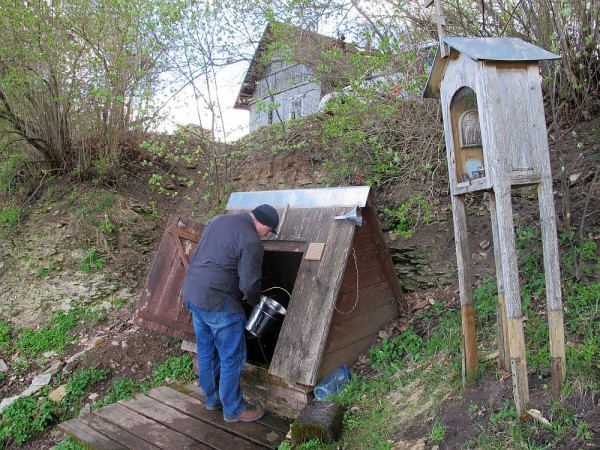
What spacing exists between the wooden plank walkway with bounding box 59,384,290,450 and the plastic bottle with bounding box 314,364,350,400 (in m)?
0.47

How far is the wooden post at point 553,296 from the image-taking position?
2955mm

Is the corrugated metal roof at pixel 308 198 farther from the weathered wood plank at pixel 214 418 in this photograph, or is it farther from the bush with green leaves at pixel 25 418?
the bush with green leaves at pixel 25 418

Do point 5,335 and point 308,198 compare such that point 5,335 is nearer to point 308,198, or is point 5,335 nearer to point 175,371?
point 175,371

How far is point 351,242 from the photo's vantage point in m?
4.40

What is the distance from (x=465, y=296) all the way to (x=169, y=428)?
3003 millimetres

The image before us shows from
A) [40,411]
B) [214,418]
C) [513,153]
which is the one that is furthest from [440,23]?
[40,411]

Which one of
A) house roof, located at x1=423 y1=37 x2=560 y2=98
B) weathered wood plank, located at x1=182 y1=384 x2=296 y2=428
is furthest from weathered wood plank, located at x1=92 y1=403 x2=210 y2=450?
house roof, located at x1=423 y1=37 x2=560 y2=98

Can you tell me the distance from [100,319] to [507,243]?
6.15 m

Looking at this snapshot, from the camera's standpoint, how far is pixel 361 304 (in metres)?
4.82

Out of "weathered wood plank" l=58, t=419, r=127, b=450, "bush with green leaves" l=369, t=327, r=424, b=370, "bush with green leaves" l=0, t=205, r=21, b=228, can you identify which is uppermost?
"bush with green leaves" l=0, t=205, r=21, b=228

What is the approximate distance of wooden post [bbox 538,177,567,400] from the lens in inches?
116

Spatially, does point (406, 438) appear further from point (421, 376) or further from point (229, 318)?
point (229, 318)

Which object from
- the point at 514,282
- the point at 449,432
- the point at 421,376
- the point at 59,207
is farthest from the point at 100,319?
the point at 514,282

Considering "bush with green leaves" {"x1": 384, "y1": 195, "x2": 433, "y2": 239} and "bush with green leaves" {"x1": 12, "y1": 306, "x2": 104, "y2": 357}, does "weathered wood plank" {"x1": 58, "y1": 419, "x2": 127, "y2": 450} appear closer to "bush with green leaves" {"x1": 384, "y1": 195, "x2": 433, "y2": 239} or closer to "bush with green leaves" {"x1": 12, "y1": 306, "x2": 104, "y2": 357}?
"bush with green leaves" {"x1": 12, "y1": 306, "x2": 104, "y2": 357}
